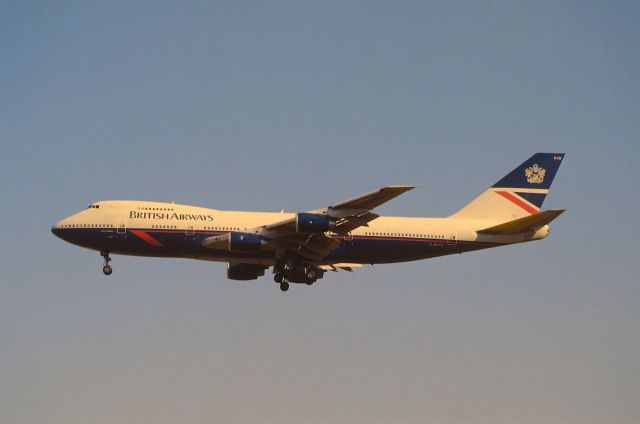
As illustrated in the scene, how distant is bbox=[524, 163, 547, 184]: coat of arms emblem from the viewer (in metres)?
60.9

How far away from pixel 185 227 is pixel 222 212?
260 cm

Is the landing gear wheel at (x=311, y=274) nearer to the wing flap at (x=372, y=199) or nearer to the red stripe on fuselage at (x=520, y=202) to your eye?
the wing flap at (x=372, y=199)

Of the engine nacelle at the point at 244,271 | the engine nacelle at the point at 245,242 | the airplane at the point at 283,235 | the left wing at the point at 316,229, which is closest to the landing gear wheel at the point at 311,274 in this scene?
the airplane at the point at 283,235

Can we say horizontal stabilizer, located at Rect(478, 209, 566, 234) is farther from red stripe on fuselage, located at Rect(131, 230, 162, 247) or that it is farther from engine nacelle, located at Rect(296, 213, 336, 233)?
red stripe on fuselage, located at Rect(131, 230, 162, 247)

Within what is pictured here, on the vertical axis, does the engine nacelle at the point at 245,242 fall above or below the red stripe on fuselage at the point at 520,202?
below

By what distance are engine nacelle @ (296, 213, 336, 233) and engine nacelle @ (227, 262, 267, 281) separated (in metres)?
8.68

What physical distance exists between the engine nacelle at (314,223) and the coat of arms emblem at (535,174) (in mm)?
14922

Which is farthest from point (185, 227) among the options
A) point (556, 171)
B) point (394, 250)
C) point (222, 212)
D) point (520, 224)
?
point (556, 171)

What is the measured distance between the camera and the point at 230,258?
55.7m

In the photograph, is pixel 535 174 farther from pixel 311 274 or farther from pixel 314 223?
pixel 314 223

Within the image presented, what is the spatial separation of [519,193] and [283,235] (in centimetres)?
1548

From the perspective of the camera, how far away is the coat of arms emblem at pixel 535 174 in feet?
200

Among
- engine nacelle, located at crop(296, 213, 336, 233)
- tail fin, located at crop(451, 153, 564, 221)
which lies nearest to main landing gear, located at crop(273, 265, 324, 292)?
engine nacelle, located at crop(296, 213, 336, 233)

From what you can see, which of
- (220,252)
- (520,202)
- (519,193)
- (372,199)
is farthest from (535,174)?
(220,252)
